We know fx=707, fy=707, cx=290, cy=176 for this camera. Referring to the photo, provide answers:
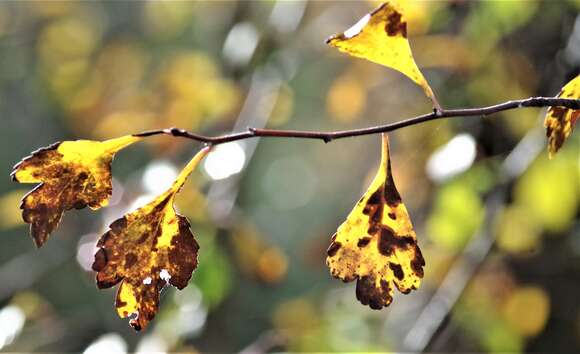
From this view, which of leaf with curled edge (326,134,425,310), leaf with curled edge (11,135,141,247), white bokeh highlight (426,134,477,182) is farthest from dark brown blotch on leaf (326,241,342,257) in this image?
white bokeh highlight (426,134,477,182)

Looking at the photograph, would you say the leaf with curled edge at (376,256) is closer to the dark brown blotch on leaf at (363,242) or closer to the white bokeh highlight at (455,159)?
the dark brown blotch on leaf at (363,242)

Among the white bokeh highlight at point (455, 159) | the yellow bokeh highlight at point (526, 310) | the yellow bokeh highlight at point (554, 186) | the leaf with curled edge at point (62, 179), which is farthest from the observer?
the yellow bokeh highlight at point (526, 310)

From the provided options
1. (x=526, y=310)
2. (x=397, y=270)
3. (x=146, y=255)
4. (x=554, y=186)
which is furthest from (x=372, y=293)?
(x=526, y=310)

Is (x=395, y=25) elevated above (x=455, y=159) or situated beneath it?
elevated above

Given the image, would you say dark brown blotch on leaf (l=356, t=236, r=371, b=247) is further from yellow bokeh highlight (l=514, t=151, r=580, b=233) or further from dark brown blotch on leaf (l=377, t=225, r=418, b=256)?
yellow bokeh highlight (l=514, t=151, r=580, b=233)

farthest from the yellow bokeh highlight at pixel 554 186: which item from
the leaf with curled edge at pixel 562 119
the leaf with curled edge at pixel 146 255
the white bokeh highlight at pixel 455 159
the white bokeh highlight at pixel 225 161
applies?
the leaf with curled edge at pixel 146 255

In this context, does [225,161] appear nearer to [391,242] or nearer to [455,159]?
[455,159]
